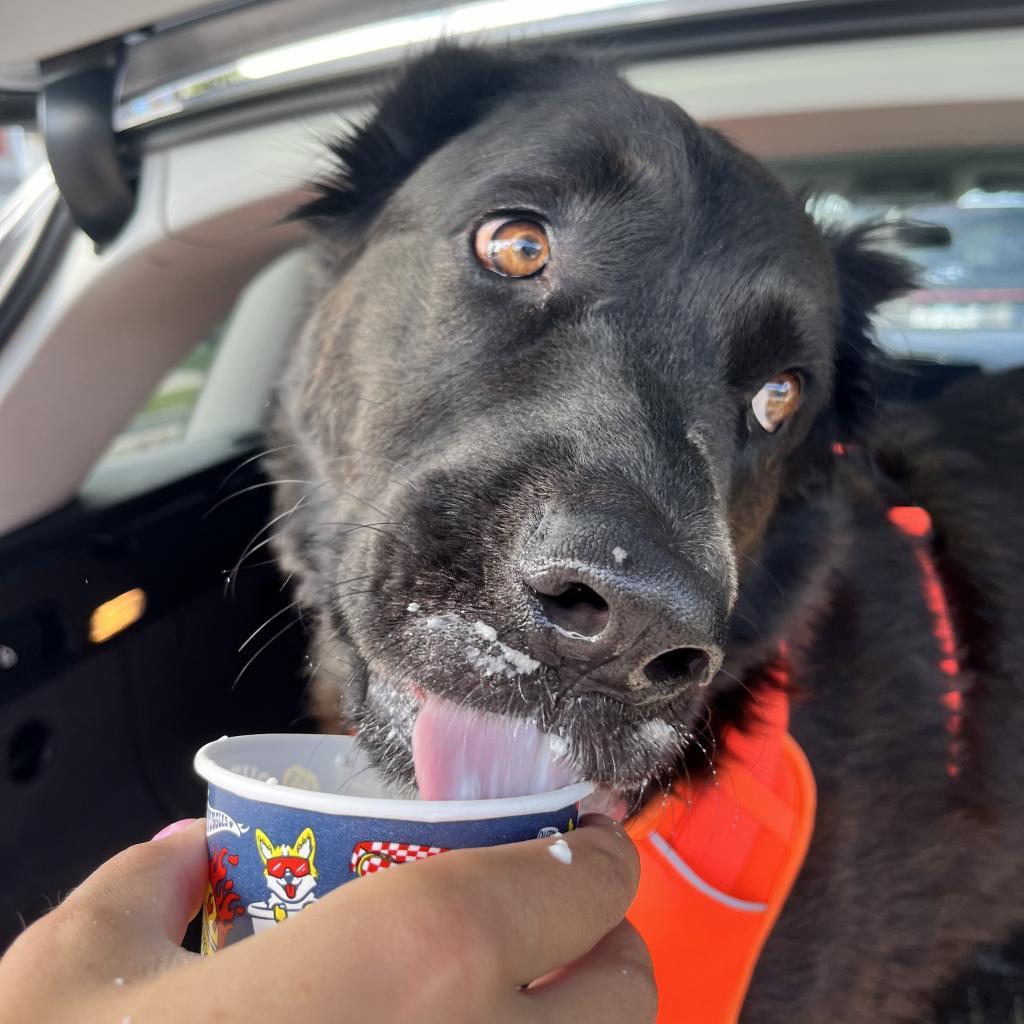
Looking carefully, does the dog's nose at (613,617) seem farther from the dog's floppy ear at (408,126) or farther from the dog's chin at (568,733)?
the dog's floppy ear at (408,126)

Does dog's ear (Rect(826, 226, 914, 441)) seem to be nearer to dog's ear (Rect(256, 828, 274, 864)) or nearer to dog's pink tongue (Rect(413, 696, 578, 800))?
dog's pink tongue (Rect(413, 696, 578, 800))

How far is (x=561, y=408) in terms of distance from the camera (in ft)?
4.43

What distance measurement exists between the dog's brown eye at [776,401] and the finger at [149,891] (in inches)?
50.1

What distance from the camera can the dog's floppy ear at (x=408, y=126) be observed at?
1.79 meters

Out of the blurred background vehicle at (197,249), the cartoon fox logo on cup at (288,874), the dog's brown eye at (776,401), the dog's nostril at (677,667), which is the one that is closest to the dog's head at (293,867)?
the cartoon fox logo on cup at (288,874)

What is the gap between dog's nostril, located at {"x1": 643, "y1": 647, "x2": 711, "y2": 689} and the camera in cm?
109

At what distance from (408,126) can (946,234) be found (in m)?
1.62

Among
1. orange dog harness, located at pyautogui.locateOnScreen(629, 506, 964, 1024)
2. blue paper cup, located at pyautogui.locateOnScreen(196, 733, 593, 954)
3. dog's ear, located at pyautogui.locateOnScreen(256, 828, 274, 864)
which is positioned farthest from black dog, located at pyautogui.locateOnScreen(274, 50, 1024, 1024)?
dog's ear, located at pyautogui.locateOnScreen(256, 828, 274, 864)

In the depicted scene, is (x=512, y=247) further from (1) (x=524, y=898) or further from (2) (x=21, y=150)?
(2) (x=21, y=150)

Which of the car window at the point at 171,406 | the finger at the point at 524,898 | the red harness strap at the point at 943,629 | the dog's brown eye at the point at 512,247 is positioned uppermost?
the dog's brown eye at the point at 512,247

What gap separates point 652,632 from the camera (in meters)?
1.01

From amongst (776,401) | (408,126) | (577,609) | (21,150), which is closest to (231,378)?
(21,150)

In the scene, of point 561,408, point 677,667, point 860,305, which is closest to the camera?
point 677,667

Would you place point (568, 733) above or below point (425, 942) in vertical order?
below
